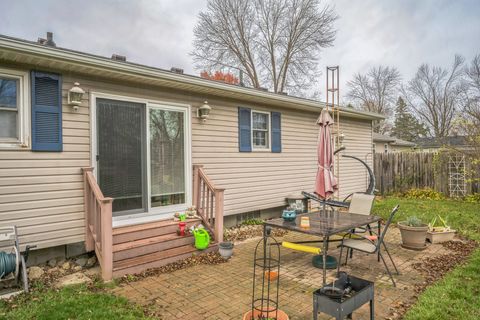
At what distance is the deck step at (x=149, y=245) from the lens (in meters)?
4.33

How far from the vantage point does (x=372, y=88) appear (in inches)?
1186

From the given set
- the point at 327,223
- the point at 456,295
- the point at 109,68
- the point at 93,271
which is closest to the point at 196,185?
the point at 93,271

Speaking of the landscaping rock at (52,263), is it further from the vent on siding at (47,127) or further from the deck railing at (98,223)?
the vent on siding at (47,127)

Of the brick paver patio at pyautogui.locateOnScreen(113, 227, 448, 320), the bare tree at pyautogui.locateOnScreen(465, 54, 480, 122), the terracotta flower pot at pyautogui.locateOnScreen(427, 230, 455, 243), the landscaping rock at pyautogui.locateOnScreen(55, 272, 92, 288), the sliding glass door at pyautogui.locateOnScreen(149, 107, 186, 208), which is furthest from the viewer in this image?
the bare tree at pyautogui.locateOnScreen(465, 54, 480, 122)

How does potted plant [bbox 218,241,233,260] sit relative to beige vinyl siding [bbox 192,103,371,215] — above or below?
below

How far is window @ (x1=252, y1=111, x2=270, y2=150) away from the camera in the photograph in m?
7.52

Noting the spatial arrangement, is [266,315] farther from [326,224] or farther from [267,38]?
[267,38]

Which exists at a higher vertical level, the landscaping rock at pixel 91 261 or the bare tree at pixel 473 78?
the bare tree at pixel 473 78

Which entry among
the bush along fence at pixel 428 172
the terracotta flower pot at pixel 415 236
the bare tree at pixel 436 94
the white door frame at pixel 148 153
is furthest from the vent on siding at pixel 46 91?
the bare tree at pixel 436 94

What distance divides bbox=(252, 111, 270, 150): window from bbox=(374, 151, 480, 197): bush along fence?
634 centimetres

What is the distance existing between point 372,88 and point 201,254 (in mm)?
29810

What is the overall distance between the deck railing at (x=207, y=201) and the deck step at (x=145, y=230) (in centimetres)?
29

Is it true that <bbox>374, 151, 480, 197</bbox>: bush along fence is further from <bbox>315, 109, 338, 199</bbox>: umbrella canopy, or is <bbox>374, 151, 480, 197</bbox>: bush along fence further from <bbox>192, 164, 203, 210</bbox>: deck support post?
<bbox>192, 164, 203, 210</bbox>: deck support post

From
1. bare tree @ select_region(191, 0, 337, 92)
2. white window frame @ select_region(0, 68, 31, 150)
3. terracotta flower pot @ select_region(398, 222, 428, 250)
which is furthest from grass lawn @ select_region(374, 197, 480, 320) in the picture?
bare tree @ select_region(191, 0, 337, 92)
